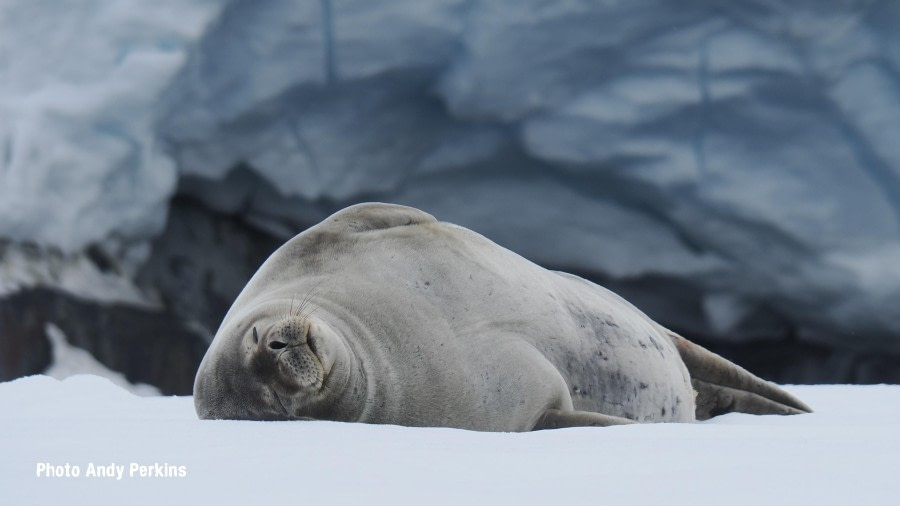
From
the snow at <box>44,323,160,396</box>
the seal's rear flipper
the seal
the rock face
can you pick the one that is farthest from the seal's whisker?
the snow at <box>44,323,160,396</box>

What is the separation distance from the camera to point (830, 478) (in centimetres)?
121

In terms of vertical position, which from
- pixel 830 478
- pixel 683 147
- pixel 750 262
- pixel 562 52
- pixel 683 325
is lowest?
pixel 683 325

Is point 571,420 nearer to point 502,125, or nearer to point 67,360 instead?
point 502,125

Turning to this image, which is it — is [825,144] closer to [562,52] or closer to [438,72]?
[562,52]

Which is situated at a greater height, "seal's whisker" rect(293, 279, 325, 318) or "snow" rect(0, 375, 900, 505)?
"snow" rect(0, 375, 900, 505)

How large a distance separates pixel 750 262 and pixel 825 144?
0.85 m

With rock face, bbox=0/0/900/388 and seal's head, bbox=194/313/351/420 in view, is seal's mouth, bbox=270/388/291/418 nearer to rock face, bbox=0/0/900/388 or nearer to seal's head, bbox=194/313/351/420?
seal's head, bbox=194/313/351/420

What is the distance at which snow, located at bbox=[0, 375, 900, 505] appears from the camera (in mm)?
1121

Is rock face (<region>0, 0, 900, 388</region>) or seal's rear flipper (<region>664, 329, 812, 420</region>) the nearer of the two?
seal's rear flipper (<region>664, 329, 812, 420</region>)

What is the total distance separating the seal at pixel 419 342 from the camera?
192 centimetres

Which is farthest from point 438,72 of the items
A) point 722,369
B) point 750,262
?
point 722,369

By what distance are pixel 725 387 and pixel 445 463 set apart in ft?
6.44

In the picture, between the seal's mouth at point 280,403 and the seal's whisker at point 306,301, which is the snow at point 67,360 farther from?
the seal's mouth at point 280,403

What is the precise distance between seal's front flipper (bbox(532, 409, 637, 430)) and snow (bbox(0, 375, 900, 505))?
141mm
